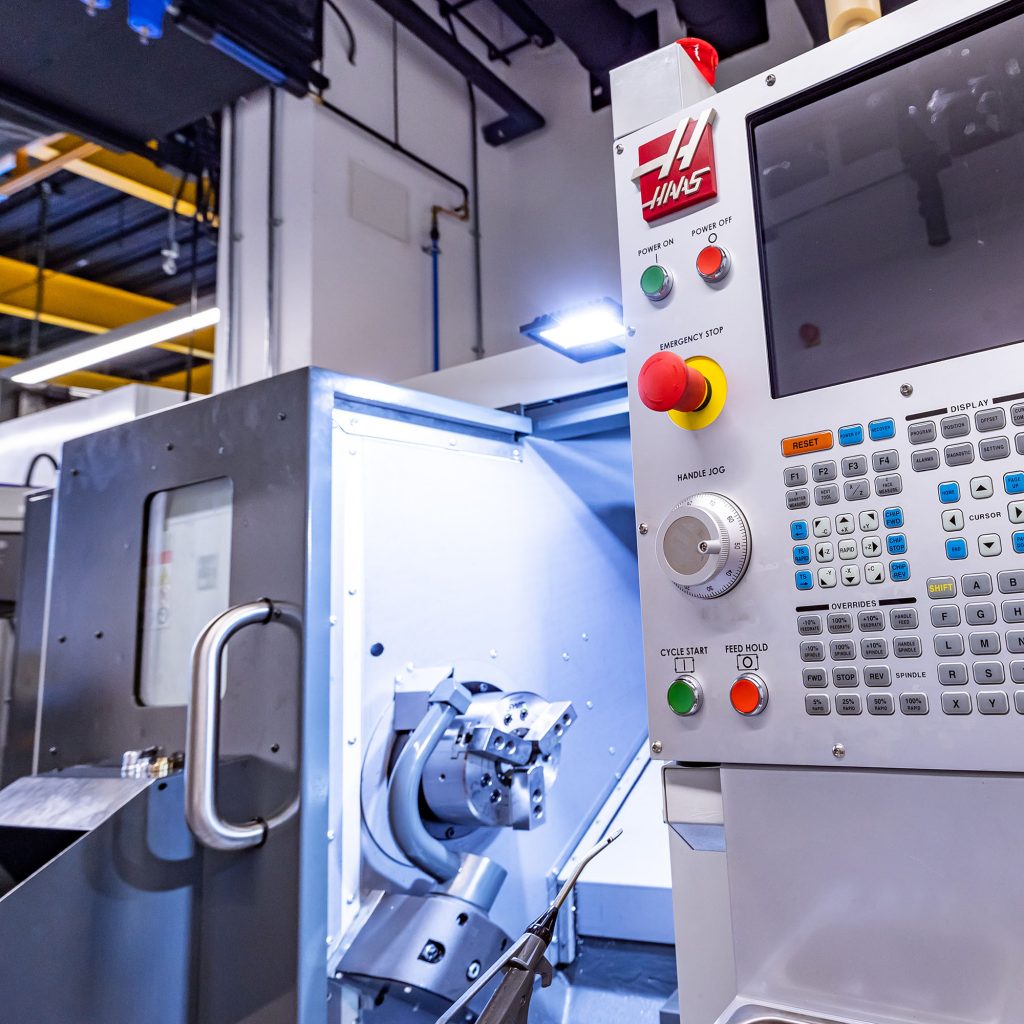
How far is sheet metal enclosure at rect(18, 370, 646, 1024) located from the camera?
3.67 ft

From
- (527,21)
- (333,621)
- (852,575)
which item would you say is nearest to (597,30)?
(527,21)

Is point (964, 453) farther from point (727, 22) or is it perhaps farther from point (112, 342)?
point (112, 342)

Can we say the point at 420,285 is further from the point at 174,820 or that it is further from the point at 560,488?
the point at 174,820

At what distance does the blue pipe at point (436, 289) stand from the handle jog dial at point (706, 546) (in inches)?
72.5

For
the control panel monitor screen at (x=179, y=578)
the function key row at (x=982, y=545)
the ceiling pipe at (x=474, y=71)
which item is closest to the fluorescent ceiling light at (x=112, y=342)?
the ceiling pipe at (x=474, y=71)

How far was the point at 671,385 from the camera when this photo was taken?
74 cm

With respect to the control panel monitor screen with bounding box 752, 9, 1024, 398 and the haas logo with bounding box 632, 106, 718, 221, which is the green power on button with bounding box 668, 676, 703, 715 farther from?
the haas logo with bounding box 632, 106, 718, 221

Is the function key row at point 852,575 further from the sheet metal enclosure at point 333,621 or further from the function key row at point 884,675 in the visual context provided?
the sheet metal enclosure at point 333,621

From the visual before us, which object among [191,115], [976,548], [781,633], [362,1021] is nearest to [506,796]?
[362,1021]

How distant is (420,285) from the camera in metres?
→ 2.50

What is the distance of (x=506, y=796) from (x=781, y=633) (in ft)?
2.10

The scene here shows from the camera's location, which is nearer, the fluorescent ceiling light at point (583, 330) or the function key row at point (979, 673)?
the function key row at point (979, 673)

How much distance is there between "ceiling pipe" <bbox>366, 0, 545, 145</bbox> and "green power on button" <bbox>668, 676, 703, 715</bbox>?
2.29 meters

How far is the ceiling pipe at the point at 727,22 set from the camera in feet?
7.41
